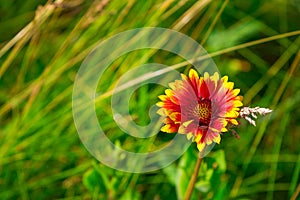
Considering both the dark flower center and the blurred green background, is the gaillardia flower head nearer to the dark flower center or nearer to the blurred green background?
the dark flower center

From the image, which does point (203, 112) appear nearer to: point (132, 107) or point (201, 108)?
point (201, 108)

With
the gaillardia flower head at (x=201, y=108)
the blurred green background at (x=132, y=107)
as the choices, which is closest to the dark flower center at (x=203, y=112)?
the gaillardia flower head at (x=201, y=108)

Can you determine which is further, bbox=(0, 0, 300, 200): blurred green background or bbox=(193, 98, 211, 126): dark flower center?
bbox=(0, 0, 300, 200): blurred green background

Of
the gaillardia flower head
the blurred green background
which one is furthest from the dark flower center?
the blurred green background

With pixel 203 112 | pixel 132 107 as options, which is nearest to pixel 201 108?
pixel 203 112

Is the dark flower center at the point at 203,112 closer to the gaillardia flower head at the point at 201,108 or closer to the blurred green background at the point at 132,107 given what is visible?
the gaillardia flower head at the point at 201,108

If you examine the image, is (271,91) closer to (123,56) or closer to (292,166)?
(292,166)
